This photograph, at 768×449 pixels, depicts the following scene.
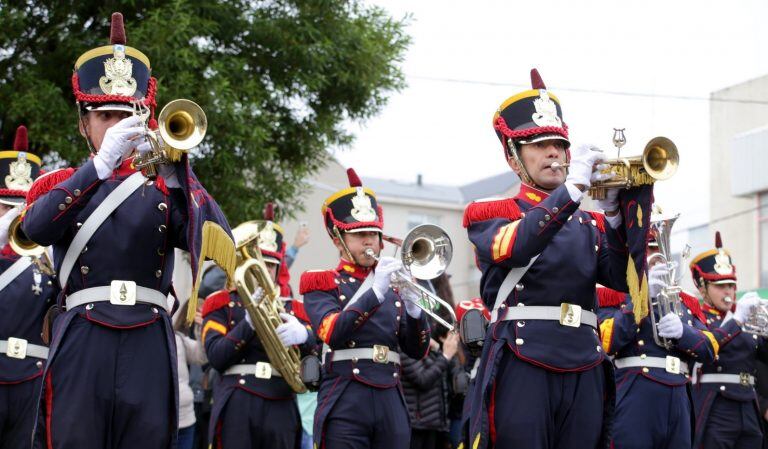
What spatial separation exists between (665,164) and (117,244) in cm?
270

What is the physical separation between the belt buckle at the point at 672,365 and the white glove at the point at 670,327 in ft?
0.93

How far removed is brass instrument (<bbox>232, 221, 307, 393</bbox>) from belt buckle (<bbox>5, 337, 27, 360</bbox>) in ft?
5.99

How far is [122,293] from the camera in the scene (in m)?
5.41

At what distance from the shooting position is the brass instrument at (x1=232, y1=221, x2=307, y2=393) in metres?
9.00

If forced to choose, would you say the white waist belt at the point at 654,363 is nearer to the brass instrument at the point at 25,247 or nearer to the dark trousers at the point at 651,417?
the dark trousers at the point at 651,417

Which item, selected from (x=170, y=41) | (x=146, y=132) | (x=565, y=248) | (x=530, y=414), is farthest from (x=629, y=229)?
(x=170, y=41)

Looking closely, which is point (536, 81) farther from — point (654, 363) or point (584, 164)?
point (654, 363)

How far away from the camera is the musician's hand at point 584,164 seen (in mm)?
5537

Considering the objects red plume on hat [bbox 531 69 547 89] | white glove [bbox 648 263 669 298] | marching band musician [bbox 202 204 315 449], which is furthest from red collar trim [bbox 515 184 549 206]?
marching band musician [bbox 202 204 315 449]

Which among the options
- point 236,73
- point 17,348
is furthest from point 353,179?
point 236,73

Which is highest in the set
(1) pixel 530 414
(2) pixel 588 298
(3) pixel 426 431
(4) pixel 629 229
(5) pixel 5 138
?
(5) pixel 5 138

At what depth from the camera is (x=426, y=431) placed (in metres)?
11.1

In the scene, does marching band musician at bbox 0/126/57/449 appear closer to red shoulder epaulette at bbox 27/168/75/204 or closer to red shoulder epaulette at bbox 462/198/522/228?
red shoulder epaulette at bbox 27/168/75/204

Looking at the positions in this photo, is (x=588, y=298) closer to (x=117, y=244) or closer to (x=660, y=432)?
(x=117, y=244)
